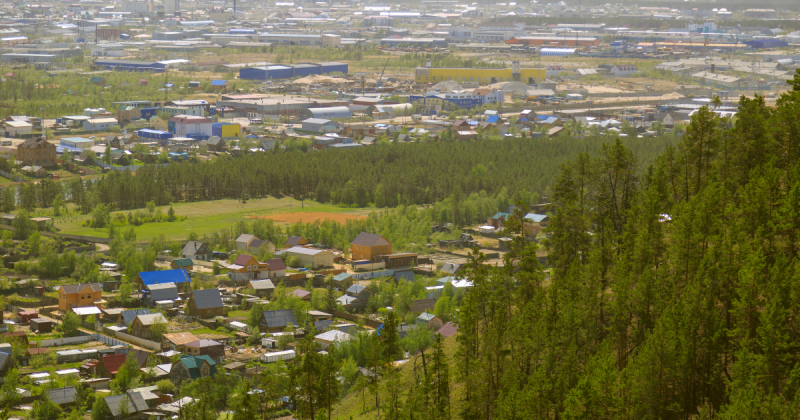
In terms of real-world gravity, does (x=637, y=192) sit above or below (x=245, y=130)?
above

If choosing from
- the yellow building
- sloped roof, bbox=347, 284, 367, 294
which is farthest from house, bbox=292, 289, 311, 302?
the yellow building

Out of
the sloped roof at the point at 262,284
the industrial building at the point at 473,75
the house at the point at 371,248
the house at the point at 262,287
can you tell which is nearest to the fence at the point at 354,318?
the house at the point at 262,287

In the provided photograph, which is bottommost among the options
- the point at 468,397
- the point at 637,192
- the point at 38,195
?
the point at 38,195

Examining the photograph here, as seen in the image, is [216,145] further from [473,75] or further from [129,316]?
[473,75]

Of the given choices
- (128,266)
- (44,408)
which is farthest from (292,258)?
(44,408)

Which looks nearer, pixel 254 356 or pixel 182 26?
pixel 254 356

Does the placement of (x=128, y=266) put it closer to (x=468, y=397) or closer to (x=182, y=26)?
(x=468, y=397)
